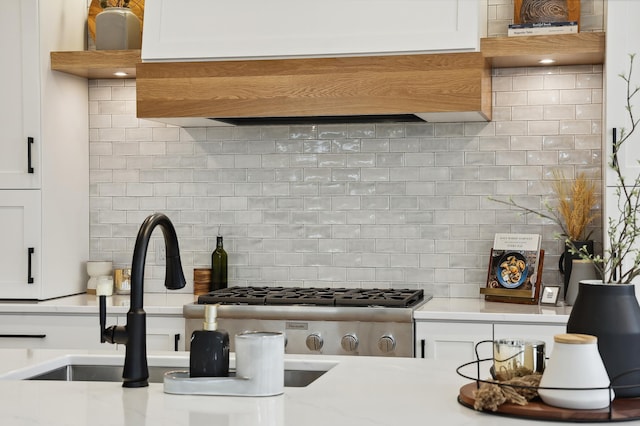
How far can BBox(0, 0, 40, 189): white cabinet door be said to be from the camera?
4.50m

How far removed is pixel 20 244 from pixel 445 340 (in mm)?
2154

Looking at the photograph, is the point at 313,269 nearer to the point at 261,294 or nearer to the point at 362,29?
the point at 261,294

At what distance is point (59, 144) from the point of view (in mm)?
4703

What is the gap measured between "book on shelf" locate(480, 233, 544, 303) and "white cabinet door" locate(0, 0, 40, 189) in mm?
2284

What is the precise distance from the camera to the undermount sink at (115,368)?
8.30 ft

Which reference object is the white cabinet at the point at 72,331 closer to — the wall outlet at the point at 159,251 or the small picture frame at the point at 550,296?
the wall outlet at the point at 159,251

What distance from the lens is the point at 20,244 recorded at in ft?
14.9

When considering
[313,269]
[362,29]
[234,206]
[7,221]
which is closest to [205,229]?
[234,206]

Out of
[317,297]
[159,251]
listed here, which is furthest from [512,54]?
[159,251]

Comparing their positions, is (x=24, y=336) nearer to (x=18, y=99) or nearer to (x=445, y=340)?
(x=18, y=99)

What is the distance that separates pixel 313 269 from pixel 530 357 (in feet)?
9.60

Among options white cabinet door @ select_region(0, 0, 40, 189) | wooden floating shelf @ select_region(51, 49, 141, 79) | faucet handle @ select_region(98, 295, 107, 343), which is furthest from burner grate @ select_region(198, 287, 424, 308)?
faucet handle @ select_region(98, 295, 107, 343)

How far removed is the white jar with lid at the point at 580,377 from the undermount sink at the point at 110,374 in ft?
2.81

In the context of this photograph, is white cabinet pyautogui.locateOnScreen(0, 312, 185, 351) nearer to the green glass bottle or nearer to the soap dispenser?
the green glass bottle
